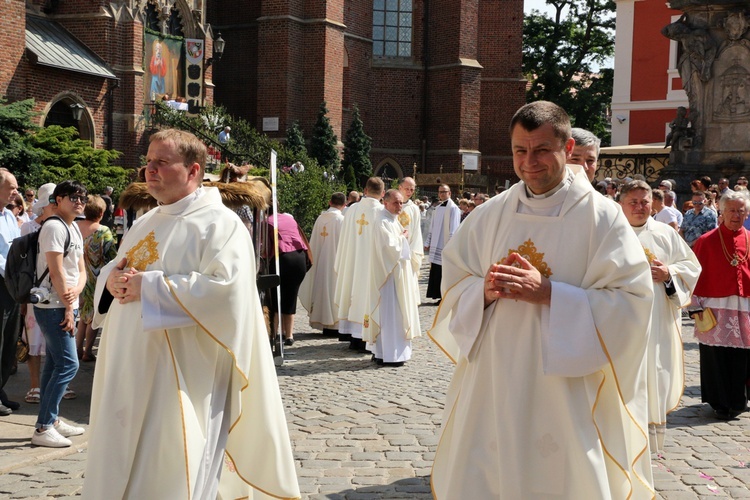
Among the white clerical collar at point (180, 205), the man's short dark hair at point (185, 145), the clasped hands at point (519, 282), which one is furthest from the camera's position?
the white clerical collar at point (180, 205)

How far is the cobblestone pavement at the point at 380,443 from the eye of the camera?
6.16 meters

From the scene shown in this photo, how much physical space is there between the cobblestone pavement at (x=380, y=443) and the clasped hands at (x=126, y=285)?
2248 millimetres

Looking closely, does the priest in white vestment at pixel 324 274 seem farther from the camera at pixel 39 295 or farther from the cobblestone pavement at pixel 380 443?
the camera at pixel 39 295

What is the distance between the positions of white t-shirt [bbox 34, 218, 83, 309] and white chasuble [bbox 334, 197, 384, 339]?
455 centimetres

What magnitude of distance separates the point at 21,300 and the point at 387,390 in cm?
373

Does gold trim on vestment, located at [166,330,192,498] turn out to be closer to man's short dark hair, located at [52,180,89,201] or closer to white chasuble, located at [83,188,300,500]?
white chasuble, located at [83,188,300,500]

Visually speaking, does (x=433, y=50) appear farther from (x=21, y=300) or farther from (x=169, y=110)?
(x=21, y=300)

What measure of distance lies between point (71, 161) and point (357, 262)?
12.9 metres

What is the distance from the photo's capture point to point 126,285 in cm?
417

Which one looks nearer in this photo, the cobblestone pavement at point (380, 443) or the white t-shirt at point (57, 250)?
the cobblestone pavement at point (380, 443)

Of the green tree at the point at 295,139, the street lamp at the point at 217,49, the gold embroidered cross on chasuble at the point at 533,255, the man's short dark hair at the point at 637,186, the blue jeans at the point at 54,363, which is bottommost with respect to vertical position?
the blue jeans at the point at 54,363

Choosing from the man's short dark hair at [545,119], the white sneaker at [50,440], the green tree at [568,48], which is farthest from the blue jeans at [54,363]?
the green tree at [568,48]

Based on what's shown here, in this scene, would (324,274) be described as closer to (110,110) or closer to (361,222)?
(361,222)

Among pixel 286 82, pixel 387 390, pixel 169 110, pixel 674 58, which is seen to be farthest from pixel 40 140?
pixel 674 58
